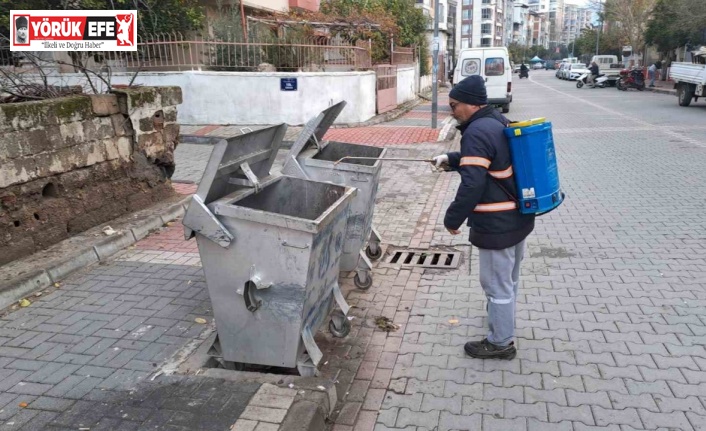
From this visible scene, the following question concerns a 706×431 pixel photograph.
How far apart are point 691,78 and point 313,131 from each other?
18.9 meters

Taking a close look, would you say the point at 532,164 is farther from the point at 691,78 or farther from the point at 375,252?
the point at 691,78

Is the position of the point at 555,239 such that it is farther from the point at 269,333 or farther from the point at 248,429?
the point at 248,429

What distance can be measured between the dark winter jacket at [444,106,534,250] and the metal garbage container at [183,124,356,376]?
74 centimetres

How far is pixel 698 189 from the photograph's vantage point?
7.96 m

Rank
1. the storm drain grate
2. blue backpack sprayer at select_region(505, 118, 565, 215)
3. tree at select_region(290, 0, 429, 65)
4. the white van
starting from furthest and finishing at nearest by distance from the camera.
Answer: the white van
tree at select_region(290, 0, 429, 65)
the storm drain grate
blue backpack sprayer at select_region(505, 118, 565, 215)

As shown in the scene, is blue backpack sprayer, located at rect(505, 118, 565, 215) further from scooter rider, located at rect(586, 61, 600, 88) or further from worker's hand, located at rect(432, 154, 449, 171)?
scooter rider, located at rect(586, 61, 600, 88)

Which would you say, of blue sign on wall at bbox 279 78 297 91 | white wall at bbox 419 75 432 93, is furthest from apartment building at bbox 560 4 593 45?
blue sign on wall at bbox 279 78 297 91

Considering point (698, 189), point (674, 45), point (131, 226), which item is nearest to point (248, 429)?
point (131, 226)

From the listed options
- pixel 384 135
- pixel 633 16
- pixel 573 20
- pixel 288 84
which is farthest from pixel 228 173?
pixel 573 20

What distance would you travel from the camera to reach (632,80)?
30.4 meters

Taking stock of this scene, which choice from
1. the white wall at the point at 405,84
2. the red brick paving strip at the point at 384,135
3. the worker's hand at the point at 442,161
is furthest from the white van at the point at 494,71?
the worker's hand at the point at 442,161

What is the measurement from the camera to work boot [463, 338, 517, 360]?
12.0 feet

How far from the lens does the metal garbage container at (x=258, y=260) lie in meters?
3.03

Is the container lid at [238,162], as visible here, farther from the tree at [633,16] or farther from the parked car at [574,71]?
the parked car at [574,71]
